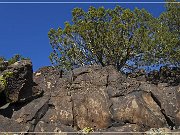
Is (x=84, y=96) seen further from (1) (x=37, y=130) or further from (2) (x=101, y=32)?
(2) (x=101, y=32)

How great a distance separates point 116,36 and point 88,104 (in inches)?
627

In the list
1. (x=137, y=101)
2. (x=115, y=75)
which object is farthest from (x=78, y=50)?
(x=137, y=101)

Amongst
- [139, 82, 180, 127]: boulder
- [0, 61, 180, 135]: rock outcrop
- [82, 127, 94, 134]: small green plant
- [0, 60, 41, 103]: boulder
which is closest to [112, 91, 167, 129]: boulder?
[0, 61, 180, 135]: rock outcrop

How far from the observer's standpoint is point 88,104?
20938 millimetres

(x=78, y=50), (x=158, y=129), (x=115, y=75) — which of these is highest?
(x=78, y=50)

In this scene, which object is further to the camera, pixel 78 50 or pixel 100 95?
pixel 78 50

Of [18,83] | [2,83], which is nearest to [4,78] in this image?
[2,83]

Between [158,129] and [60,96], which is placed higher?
[60,96]

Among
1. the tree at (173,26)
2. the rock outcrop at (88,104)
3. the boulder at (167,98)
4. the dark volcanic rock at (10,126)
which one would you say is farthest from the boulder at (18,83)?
the tree at (173,26)

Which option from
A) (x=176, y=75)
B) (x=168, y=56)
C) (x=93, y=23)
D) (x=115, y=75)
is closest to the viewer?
(x=115, y=75)

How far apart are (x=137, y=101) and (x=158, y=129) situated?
199 cm

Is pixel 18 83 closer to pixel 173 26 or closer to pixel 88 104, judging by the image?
pixel 88 104

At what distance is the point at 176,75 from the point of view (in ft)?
94.9

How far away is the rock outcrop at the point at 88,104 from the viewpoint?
20.0 metres
